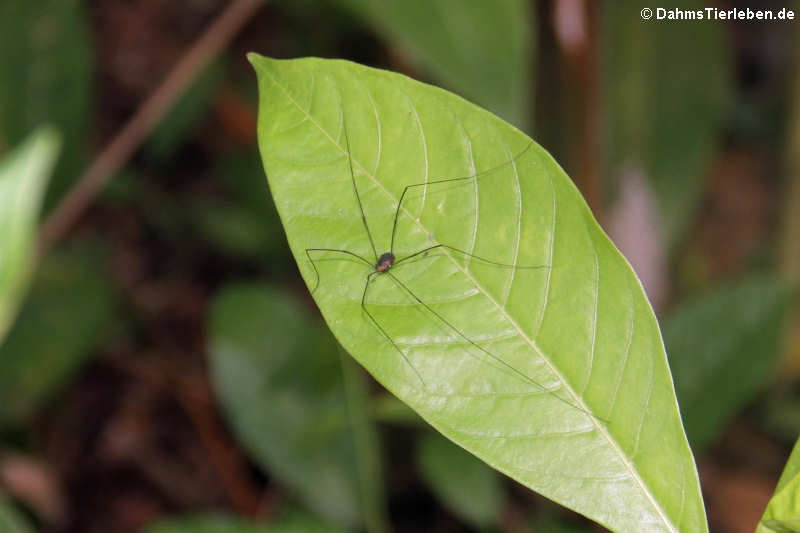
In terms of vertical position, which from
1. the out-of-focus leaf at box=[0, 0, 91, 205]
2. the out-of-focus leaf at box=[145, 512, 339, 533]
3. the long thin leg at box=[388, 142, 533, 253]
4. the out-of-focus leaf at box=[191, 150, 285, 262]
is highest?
the out-of-focus leaf at box=[0, 0, 91, 205]

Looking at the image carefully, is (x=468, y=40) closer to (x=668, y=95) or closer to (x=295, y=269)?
(x=668, y=95)

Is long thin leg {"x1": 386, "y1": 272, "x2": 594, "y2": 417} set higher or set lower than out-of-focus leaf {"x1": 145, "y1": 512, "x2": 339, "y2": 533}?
higher

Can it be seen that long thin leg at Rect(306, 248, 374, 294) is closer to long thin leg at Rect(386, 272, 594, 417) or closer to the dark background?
long thin leg at Rect(386, 272, 594, 417)

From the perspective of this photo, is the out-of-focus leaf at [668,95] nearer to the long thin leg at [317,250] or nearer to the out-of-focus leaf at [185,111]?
the out-of-focus leaf at [185,111]

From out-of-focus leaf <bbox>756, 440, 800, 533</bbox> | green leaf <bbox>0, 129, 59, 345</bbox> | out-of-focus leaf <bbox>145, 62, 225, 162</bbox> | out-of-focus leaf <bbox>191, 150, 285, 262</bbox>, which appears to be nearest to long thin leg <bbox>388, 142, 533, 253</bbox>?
out-of-focus leaf <bbox>756, 440, 800, 533</bbox>

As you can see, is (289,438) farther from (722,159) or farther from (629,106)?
(722,159)

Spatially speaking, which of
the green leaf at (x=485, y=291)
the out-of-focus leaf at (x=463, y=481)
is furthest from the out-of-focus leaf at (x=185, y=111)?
the green leaf at (x=485, y=291)

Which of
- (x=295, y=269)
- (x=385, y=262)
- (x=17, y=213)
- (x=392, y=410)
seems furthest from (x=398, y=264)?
(x=295, y=269)
